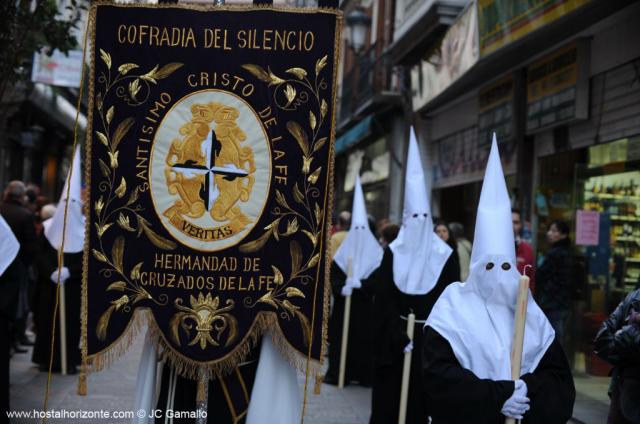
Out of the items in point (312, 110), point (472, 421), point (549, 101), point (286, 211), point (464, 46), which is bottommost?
point (472, 421)

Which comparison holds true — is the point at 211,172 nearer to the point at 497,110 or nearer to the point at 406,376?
the point at 406,376

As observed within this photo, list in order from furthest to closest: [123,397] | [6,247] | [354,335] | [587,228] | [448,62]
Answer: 1. [448,62]
2. [354,335]
3. [587,228]
4. [123,397]
5. [6,247]

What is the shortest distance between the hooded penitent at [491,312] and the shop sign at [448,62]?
1009cm

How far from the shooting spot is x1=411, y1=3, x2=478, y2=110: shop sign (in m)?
15.0

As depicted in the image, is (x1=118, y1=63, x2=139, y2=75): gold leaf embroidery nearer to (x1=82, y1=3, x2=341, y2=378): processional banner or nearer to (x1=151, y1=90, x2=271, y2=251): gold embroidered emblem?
(x1=82, y1=3, x2=341, y2=378): processional banner

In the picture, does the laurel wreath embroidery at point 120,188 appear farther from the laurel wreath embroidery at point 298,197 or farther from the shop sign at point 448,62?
the shop sign at point 448,62

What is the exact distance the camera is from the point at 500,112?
52.1 feet

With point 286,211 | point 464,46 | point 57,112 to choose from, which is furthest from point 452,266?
point 57,112

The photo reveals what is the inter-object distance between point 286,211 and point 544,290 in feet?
19.8

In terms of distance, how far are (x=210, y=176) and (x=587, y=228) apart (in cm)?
708

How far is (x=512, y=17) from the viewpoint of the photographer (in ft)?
42.2

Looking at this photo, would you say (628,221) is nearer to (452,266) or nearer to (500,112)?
(452,266)

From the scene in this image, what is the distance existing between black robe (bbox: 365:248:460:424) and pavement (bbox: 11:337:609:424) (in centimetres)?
A: 143

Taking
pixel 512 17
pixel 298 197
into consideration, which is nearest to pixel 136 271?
pixel 298 197
